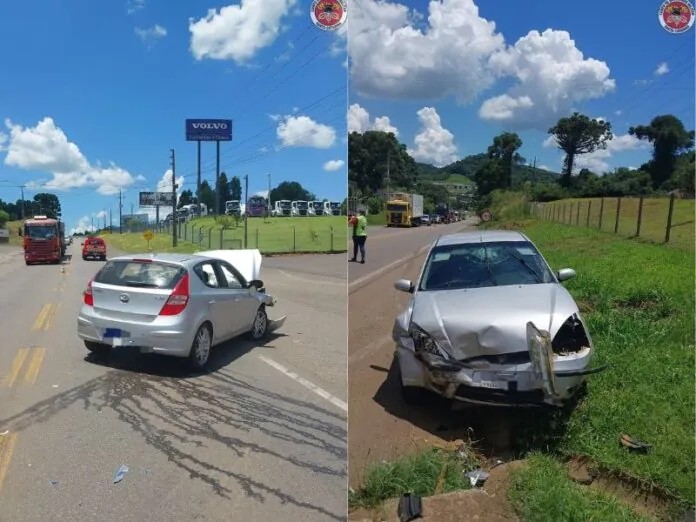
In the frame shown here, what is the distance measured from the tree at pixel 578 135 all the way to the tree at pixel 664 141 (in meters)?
0.07

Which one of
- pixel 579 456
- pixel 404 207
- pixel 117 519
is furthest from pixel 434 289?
pixel 117 519

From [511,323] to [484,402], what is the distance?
24cm

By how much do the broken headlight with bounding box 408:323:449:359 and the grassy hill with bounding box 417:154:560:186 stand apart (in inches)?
19.7

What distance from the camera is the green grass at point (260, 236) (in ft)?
6.85

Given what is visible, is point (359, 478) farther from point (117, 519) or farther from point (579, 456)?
point (117, 519)

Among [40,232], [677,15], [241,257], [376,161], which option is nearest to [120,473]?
[241,257]

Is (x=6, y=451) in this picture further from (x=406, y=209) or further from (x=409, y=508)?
(x=406, y=209)

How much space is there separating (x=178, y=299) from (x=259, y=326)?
3.09 feet

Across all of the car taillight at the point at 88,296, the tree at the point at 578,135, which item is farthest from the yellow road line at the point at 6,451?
the tree at the point at 578,135

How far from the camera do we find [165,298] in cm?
289

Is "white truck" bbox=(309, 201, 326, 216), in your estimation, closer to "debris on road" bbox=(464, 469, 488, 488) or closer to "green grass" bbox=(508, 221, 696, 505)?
"green grass" bbox=(508, 221, 696, 505)

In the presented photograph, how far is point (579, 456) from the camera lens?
5.33 feet

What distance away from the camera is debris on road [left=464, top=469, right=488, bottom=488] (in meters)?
1.61

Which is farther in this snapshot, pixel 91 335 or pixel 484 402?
pixel 91 335
